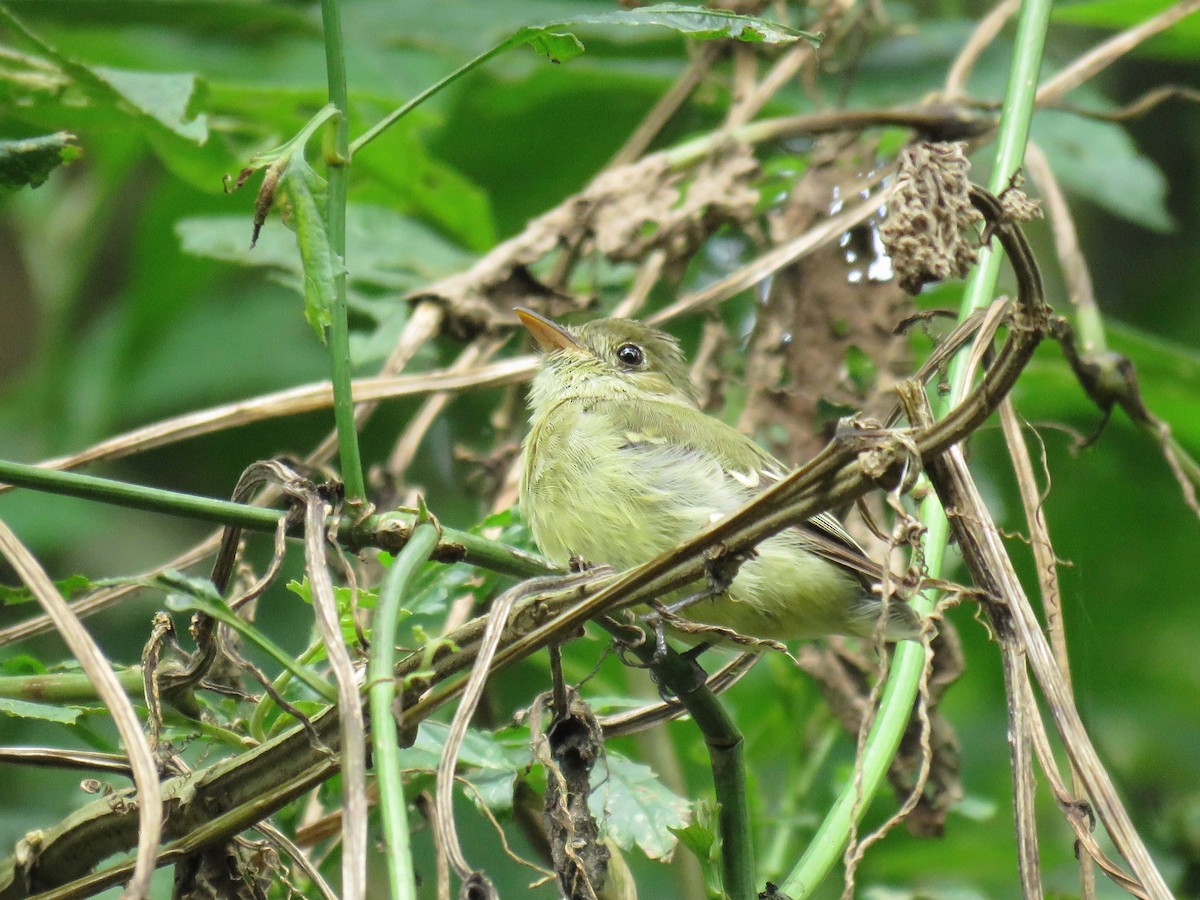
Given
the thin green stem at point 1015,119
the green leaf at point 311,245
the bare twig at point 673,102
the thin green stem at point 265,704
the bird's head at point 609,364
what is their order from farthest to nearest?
the bare twig at point 673,102, the bird's head at point 609,364, the thin green stem at point 1015,119, the thin green stem at point 265,704, the green leaf at point 311,245

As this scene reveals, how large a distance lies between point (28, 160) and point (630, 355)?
2687 millimetres

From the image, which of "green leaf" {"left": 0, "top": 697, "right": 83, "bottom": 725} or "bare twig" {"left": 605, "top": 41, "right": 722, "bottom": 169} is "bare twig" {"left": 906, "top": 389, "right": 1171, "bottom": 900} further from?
"bare twig" {"left": 605, "top": 41, "right": 722, "bottom": 169}

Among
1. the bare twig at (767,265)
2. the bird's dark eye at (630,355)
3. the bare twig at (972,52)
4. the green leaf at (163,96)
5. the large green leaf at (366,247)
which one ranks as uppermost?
the bare twig at (972,52)

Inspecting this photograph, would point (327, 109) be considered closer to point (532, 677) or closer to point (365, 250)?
point (365, 250)

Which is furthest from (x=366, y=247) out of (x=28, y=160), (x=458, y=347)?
(x=28, y=160)

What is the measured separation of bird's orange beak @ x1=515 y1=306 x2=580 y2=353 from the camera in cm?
391

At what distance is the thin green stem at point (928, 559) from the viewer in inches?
89.4

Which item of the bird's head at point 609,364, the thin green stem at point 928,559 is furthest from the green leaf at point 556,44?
the bird's head at point 609,364

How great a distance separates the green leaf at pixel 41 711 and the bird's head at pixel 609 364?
7.19 feet

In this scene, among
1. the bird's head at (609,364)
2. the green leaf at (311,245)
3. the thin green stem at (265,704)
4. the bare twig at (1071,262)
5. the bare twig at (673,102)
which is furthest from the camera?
the bare twig at (673,102)

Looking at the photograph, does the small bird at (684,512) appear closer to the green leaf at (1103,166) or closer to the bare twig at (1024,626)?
the bare twig at (1024,626)

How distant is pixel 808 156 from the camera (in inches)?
170

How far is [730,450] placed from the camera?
3.60 meters

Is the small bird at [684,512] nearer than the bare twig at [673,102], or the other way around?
the small bird at [684,512]
